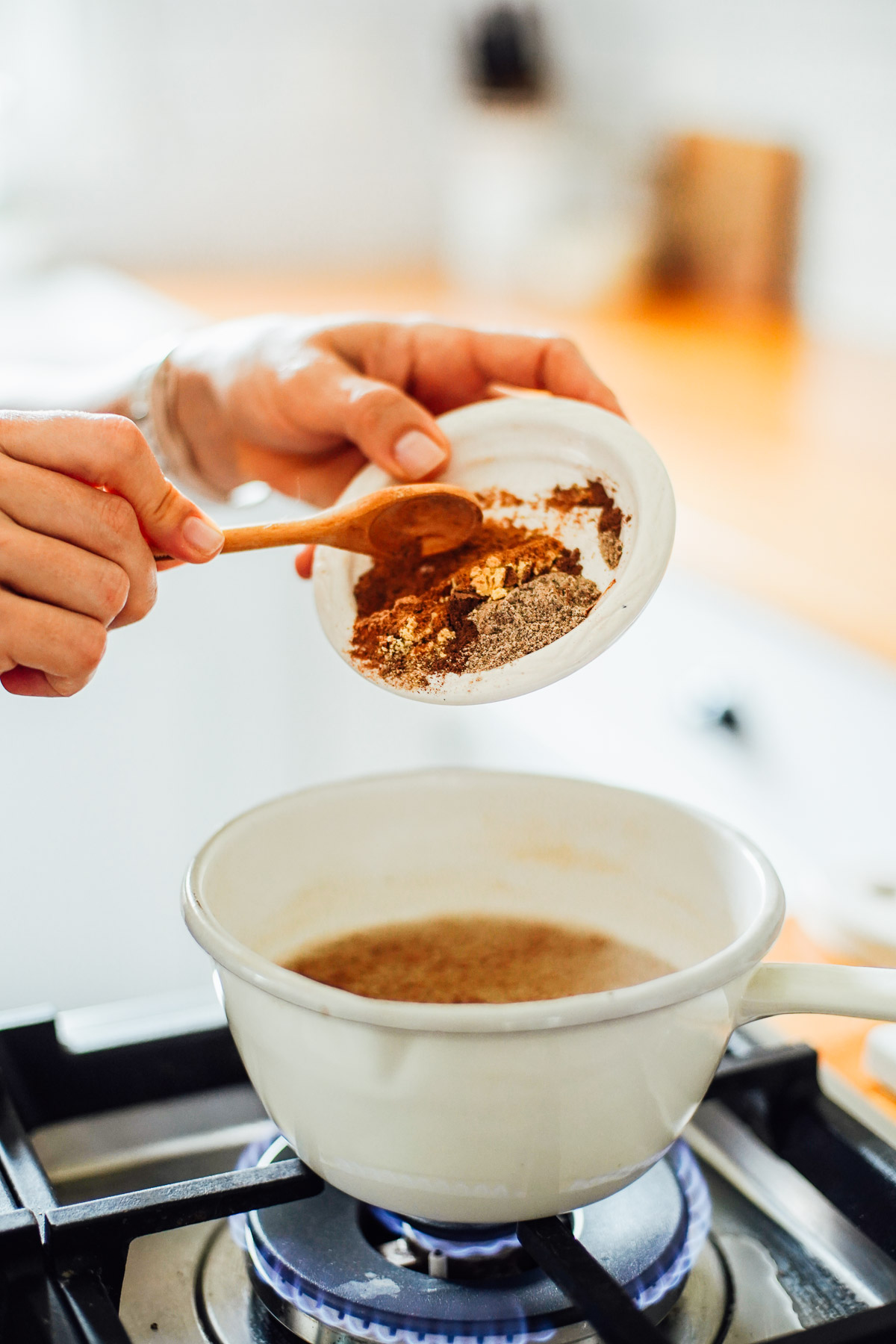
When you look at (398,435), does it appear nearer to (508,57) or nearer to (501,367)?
(501,367)

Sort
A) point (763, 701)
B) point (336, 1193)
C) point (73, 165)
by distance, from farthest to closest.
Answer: point (73, 165) → point (763, 701) → point (336, 1193)

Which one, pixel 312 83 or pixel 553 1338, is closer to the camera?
pixel 553 1338

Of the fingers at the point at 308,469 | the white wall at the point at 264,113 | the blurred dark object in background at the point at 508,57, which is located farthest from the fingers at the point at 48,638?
the blurred dark object in background at the point at 508,57

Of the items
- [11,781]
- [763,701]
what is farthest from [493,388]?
[11,781]

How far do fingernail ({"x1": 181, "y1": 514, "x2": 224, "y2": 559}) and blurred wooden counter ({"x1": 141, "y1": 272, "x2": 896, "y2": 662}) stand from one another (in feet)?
1.81

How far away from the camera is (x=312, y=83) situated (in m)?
2.39

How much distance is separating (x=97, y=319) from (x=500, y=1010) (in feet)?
5.77

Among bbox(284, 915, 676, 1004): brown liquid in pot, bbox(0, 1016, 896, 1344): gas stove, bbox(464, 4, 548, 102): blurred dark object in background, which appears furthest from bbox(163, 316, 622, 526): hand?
bbox(464, 4, 548, 102): blurred dark object in background

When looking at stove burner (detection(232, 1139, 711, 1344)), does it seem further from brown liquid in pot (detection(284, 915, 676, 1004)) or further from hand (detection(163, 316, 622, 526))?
hand (detection(163, 316, 622, 526))

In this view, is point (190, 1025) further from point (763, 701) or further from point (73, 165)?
point (73, 165)

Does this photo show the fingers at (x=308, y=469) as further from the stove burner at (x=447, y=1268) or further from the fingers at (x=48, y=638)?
the stove burner at (x=447, y=1268)

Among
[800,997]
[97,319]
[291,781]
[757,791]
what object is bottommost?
[291,781]

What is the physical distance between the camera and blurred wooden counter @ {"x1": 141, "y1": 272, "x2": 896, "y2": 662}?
39.8 inches

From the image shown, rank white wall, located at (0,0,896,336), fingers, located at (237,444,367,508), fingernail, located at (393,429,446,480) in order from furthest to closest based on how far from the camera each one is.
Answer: white wall, located at (0,0,896,336), fingers, located at (237,444,367,508), fingernail, located at (393,429,446,480)
